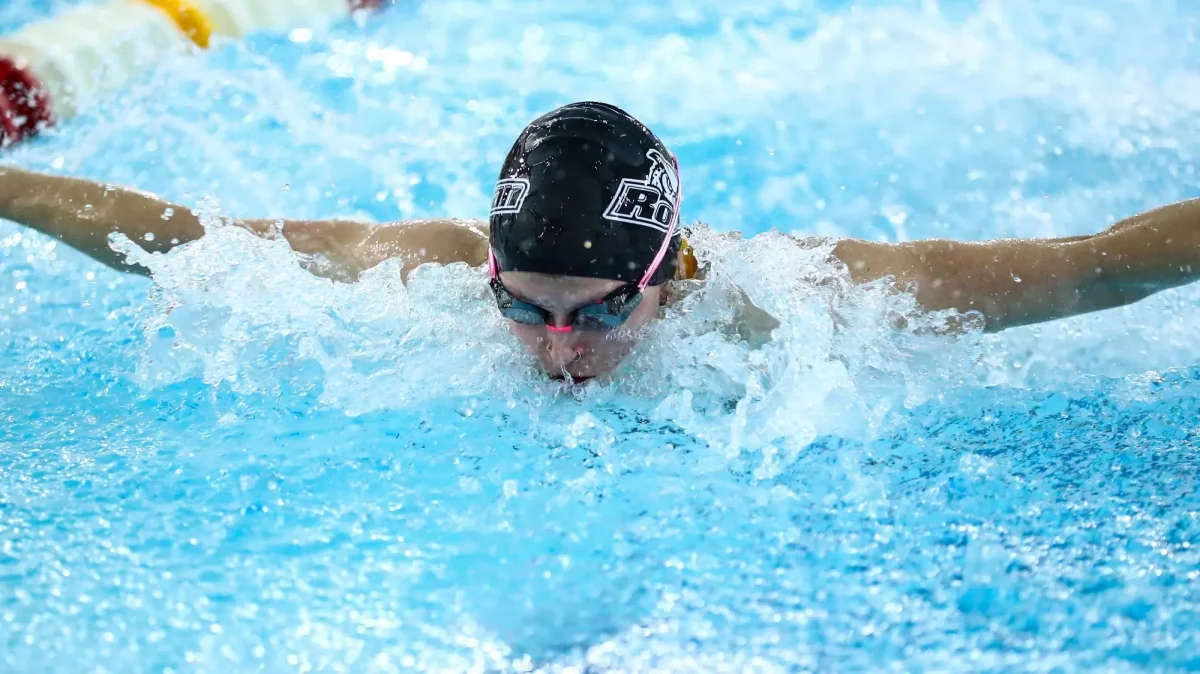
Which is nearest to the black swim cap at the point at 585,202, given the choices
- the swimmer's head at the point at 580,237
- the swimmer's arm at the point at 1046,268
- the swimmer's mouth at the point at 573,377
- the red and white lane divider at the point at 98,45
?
the swimmer's head at the point at 580,237

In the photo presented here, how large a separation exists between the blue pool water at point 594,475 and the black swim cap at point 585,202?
275 millimetres

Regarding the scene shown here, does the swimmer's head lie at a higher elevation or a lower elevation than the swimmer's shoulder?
higher

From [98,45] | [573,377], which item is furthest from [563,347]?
[98,45]

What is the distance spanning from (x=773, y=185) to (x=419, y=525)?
2495 mm

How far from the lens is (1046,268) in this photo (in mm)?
2428

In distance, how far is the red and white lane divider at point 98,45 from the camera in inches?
183

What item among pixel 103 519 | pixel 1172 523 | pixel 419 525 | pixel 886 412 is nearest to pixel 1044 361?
pixel 886 412

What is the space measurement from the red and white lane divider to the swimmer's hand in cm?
208

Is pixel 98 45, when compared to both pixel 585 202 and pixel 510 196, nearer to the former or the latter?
pixel 510 196

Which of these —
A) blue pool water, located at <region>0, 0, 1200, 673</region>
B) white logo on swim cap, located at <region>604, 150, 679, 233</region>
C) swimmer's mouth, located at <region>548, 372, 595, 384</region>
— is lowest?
blue pool water, located at <region>0, 0, 1200, 673</region>

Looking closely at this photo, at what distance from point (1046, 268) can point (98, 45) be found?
4.26 meters

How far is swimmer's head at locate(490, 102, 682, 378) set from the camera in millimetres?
2311

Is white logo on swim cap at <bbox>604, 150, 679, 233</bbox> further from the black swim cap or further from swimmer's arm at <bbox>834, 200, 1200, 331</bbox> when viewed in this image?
swimmer's arm at <bbox>834, 200, 1200, 331</bbox>

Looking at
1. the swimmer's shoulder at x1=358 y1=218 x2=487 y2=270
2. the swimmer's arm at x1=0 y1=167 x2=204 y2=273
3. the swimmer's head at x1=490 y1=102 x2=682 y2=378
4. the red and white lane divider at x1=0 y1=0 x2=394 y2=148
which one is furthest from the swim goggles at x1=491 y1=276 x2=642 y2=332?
the red and white lane divider at x1=0 y1=0 x2=394 y2=148
